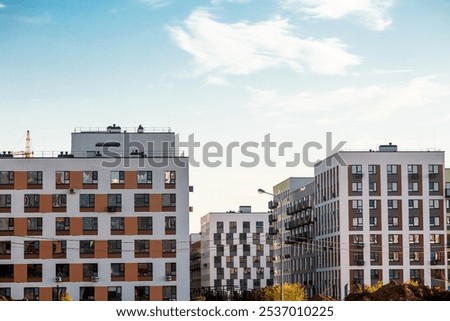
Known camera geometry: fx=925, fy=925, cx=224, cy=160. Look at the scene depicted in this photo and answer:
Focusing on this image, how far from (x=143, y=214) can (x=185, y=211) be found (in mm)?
4494

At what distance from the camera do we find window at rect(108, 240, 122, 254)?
97.2m

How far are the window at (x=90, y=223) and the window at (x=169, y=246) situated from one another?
7.57 metres

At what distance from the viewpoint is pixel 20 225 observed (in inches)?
3848

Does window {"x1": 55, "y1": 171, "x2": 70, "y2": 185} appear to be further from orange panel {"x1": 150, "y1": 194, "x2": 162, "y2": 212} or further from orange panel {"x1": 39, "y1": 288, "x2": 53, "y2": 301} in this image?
orange panel {"x1": 39, "y1": 288, "x2": 53, "y2": 301}

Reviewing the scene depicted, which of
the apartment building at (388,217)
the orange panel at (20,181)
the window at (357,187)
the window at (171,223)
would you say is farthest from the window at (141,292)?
the window at (357,187)

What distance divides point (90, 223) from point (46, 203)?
5223 millimetres

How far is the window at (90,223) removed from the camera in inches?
3861

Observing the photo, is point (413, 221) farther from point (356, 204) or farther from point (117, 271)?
point (117, 271)

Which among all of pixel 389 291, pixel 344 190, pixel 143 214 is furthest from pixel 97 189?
pixel 389 291

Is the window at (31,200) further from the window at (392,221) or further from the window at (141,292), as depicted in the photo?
the window at (392,221)

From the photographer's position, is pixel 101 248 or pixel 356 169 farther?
pixel 356 169

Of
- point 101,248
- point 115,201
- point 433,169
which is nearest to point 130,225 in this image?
point 115,201

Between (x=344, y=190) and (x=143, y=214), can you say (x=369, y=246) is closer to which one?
(x=344, y=190)
